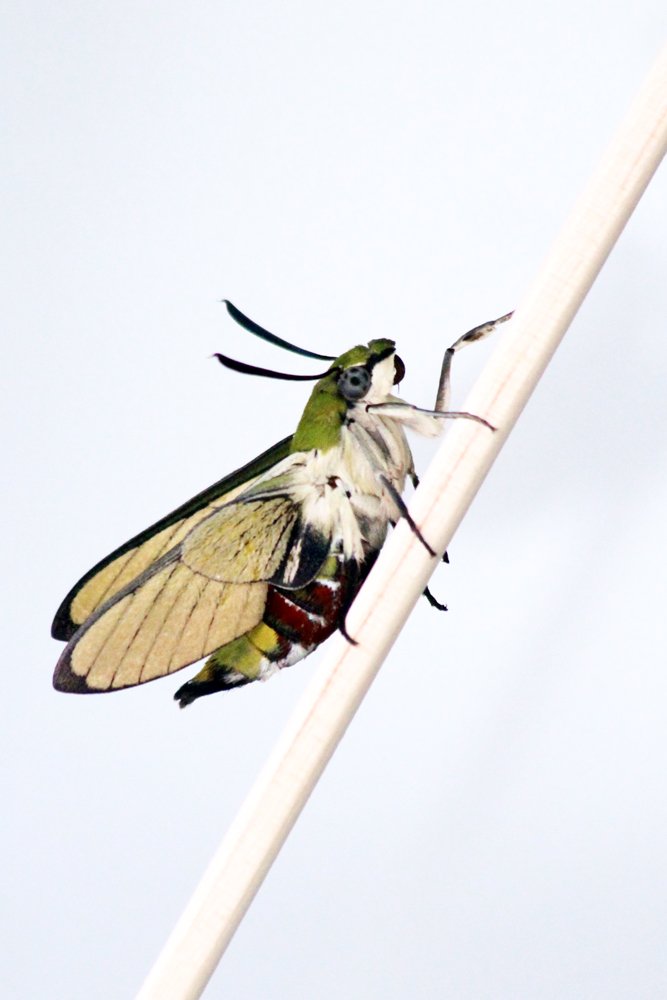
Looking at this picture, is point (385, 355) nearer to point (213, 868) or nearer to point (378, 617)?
point (378, 617)

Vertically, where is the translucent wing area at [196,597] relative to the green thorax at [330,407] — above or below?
below

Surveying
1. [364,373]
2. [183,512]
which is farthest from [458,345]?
[183,512]

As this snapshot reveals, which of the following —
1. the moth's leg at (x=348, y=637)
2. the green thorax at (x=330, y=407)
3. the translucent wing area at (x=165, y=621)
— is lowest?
the translucent wing area at (x=165, y=621)

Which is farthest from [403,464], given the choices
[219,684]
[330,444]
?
[219,684]

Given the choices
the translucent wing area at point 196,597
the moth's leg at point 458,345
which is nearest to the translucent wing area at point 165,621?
the translucent wing area at point 196,597

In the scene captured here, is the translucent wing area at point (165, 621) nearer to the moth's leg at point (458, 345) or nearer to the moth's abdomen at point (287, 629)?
the moth's abdomen at point (287, 629)

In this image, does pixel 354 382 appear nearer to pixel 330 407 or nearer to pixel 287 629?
pixel 330 407
